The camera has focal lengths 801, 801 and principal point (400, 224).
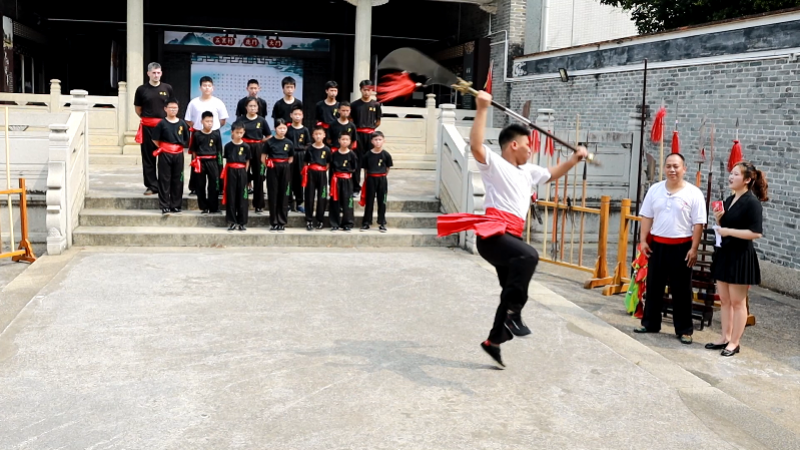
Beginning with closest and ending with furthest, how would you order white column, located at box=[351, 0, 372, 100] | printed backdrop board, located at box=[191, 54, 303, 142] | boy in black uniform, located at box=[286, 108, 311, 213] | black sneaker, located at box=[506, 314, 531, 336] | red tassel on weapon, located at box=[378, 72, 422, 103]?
black sneaker, located at box=[506, 314, 531, 336], red tassel on weapon, located at box=[378, 72, 422, 103], boy in black uniform, located at box=[286, 108, 311, 213], white column, located at box=[351, 0, 372, 100], printed backdrop board, located at box=[191, 54, 303, 142]

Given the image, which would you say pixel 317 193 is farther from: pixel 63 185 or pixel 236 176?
pixel 63 185

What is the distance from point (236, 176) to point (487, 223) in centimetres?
525

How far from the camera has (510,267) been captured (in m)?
5.35

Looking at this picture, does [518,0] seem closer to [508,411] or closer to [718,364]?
[718,364]

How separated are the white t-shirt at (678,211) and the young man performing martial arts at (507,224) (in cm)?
177

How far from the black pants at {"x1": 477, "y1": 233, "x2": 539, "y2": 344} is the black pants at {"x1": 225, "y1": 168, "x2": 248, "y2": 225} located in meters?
5.17

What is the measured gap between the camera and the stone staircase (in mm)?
9750

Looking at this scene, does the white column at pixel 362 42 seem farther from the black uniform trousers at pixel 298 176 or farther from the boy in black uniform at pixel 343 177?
the boy in black uniform at pixel 343 177

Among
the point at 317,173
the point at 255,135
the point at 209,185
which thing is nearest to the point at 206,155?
the point at 209,185

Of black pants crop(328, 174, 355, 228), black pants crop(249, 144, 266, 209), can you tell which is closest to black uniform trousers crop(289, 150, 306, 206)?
black pants crop(249, 144, 266, 209)

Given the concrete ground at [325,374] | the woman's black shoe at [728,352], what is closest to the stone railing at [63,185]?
the concrete ground at [325,374]

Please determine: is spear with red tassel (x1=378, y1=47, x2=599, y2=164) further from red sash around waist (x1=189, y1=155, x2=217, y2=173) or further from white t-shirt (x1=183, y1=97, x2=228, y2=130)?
white t-shirt (x1=183, y1=97, x2=228, y2=130)

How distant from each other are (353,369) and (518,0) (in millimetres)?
14152

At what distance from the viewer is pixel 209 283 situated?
782 centimetres
